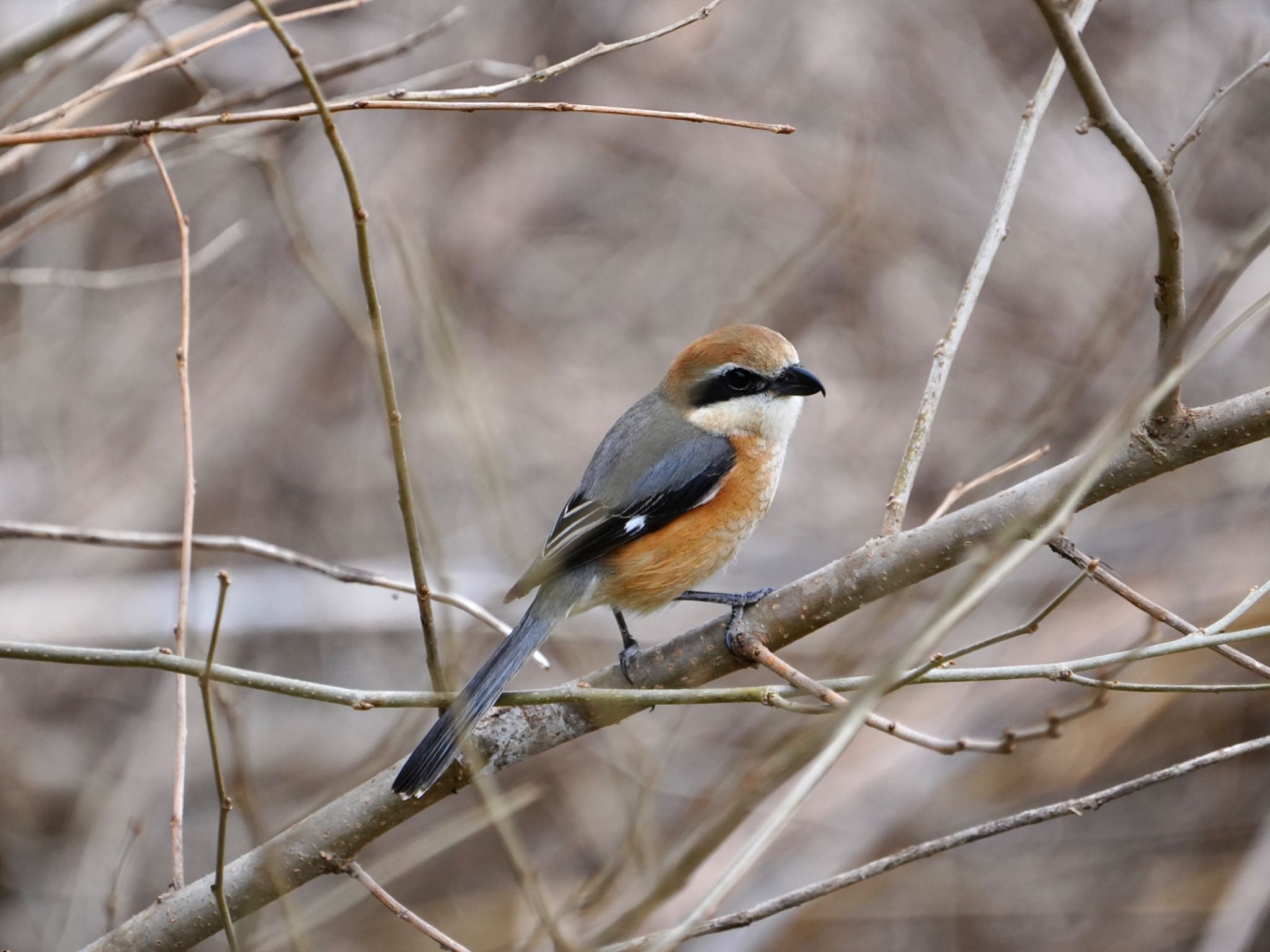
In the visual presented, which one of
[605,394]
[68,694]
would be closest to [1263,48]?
[605,394]

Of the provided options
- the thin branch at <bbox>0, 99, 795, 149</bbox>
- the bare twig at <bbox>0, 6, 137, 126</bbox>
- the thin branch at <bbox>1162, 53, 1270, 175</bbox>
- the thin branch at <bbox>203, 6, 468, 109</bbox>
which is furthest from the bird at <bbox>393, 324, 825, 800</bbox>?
the bare twig at <bbox>0, 6, 137, 126</bbox>

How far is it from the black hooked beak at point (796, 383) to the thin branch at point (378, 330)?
184cm

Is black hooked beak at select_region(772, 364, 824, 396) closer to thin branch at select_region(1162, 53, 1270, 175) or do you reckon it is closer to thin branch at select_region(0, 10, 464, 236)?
thin branch at select_region(0, 10, 464, 236)

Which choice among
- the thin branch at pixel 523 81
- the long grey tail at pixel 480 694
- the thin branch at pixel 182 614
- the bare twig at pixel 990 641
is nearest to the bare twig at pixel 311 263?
the thin branch at pixel 182 614

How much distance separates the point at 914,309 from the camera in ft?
21.5

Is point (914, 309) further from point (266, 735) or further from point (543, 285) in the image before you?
point (266, 735)

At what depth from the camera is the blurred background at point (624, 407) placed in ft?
15.3

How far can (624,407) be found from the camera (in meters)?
6.45

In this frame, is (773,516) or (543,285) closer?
(773,516)

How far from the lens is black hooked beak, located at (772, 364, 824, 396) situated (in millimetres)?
3389

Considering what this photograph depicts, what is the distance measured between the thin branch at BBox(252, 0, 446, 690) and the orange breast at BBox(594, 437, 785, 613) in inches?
56.5

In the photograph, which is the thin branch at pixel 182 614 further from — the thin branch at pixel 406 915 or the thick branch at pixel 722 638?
the thin branch at pixel 406 915

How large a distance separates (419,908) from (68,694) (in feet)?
6.72

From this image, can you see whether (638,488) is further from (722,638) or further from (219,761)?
(219,761)
